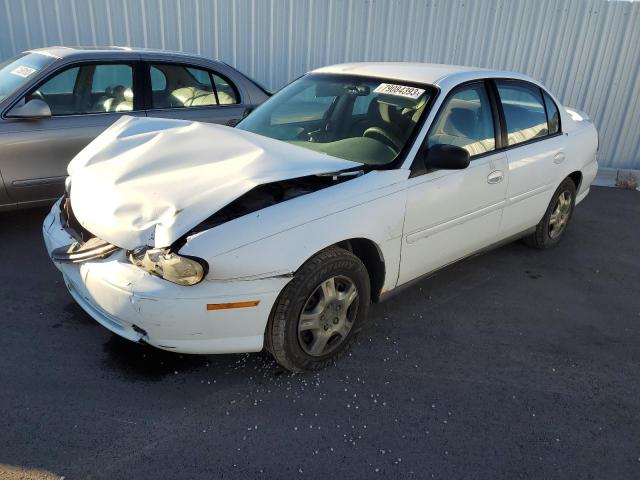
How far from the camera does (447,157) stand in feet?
9.78

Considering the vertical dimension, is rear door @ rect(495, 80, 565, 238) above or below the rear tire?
above

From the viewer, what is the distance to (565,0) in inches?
281

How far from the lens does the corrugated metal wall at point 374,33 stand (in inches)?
Result: 275

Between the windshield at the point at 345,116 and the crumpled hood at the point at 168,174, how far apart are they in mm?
307

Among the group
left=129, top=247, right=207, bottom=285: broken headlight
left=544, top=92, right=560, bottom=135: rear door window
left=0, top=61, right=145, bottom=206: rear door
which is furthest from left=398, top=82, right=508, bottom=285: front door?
left=0, top=61, right=145, bottom=206: rear door

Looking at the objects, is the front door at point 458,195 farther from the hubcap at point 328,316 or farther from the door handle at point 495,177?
the hubcap at point 328,316

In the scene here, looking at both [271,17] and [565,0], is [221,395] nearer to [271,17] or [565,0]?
[271,17]

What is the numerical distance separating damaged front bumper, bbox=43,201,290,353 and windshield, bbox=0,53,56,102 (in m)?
2.47

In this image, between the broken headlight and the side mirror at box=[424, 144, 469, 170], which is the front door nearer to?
the side mirror at box=[424, 144, 469, 170]

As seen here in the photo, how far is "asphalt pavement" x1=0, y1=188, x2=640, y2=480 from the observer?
7.67 feet

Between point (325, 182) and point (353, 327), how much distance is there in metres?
0.90

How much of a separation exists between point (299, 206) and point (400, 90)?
53.5 inches

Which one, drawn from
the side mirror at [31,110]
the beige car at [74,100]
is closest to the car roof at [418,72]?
the beige car at [74,100]

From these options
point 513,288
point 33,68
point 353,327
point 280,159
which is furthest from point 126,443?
point 33,68
